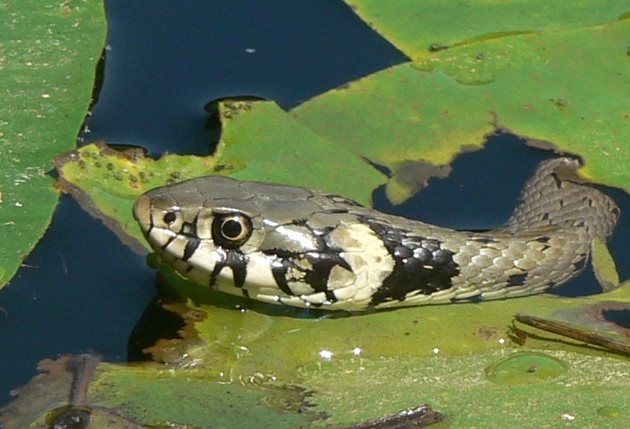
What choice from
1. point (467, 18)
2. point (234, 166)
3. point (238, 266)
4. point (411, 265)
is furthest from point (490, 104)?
point (238, 266)

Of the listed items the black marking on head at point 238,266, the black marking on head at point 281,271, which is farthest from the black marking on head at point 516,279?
the black marking on head at point 238,266

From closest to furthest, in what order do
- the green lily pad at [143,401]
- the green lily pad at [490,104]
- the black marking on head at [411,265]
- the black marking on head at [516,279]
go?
1. the green lily pad at [143,401]
2. the black marking on head at [411,265]
3. the black marking on head at [516,279]
4. the green lily pad at [490,104]

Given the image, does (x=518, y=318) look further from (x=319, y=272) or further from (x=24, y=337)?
(x=24, y=337)

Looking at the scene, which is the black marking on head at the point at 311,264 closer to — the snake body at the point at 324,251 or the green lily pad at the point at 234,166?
the snake body at the point at 324,251

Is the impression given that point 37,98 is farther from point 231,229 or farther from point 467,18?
point 467,18

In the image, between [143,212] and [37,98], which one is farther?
[37,98]

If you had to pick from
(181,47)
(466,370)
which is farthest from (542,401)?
(181,47)

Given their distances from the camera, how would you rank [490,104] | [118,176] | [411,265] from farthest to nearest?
1. [490,104]
2. [118,176]
3. [411,265]

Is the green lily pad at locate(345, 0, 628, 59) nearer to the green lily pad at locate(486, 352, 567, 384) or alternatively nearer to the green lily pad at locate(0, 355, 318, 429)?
the green lily pad at locate(486, 352, 567, 384)
